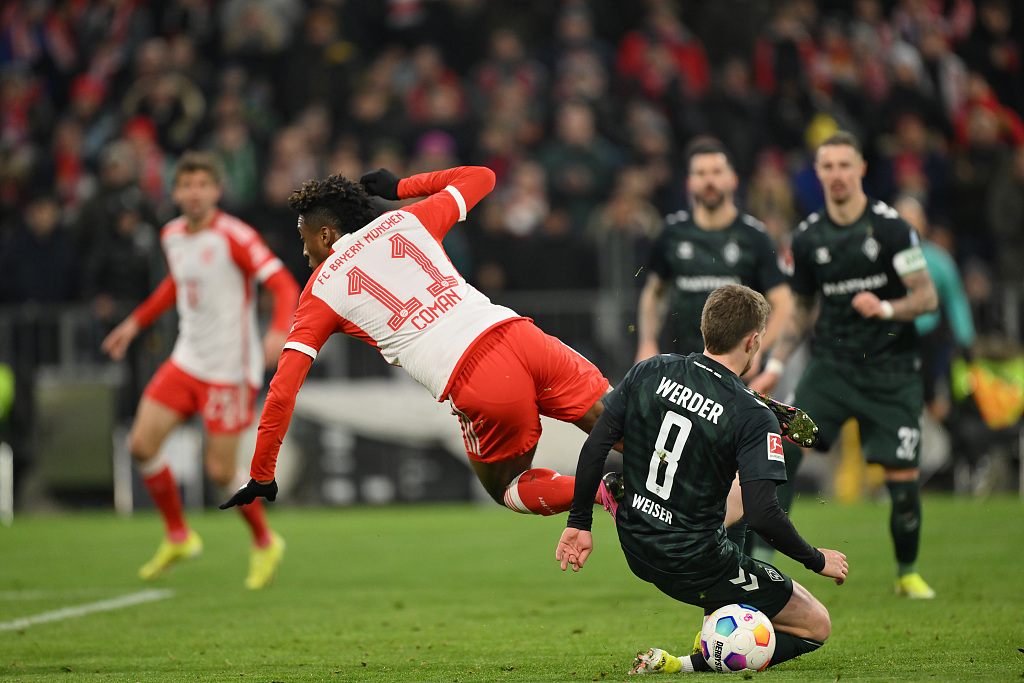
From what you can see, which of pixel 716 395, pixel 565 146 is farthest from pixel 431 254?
pixel 565 146

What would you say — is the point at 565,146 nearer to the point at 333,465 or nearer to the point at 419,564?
the point at 333,465

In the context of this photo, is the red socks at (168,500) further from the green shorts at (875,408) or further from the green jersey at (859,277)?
the green jersey at (859,277)

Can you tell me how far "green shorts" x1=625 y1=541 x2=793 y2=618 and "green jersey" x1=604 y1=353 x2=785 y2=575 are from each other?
4 centimetres

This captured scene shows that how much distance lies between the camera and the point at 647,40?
1652cm

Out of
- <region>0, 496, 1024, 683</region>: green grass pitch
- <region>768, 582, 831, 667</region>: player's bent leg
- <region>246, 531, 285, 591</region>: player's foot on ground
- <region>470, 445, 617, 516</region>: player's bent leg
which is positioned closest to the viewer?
<region>768, 582, 831, 667</region>: player's bent leg

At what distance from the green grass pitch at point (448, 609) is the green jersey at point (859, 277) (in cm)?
Answer: 138

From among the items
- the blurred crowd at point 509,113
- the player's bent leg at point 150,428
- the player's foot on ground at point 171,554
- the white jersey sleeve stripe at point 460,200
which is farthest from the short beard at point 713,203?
the blurred crowd at point 509,113

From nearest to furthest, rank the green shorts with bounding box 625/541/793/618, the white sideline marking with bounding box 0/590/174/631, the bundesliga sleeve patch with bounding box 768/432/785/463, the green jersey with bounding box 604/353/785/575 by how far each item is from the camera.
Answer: the bundesliga sleeve patch with bounding box 768/432/785/463, the green jersey with bounding box 604/353/785/575, the green shorts with bounding box 625/541/793/618, the white sideline marking with bounding box 0/590/174/631

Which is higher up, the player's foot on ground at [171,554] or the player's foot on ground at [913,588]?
the player's foot on ground at [171,554]

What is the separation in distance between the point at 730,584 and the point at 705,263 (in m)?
3.23

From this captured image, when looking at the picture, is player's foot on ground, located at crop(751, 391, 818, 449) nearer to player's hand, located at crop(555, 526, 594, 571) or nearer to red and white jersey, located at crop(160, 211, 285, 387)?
player's hand, located at crop(555, 526, 594, 571)

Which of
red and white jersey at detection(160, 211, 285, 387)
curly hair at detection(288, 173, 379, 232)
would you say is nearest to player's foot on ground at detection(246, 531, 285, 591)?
red and white jersey at detection(160, 211, 285, 387)

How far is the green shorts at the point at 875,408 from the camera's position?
23.5ft

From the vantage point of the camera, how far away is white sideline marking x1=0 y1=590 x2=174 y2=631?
6.88 metres
